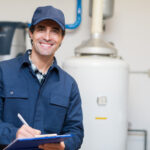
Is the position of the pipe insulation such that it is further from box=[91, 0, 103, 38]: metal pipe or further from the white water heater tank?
the white water heater tank

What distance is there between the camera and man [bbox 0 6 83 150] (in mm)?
1109

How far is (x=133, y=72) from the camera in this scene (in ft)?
8.05

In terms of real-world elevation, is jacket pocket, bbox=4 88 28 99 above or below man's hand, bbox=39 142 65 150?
above

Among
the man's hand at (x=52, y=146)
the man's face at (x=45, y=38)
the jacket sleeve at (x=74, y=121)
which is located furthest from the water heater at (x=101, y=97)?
the man's hand at (x=52, y=146)

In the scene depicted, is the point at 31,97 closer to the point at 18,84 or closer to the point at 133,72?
the point at 18,84

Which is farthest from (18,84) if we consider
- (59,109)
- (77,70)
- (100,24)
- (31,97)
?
(100,24)

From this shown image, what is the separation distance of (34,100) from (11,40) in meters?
1.21

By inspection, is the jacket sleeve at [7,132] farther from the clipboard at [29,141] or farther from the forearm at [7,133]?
the clipboard at [29,141]

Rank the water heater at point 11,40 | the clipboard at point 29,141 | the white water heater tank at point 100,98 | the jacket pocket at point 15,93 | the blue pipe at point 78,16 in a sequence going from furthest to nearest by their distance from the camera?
the blue pipe at point 78,16 → the water heater at point 11,40 → the white water heater tank at point 100,98 → the jacket pocket at point 15,93 → the clipboard at point 29,141

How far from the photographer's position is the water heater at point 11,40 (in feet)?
7.20

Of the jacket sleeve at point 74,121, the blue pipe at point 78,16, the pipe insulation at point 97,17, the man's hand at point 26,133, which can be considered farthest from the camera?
the blue pipe at point 78,16

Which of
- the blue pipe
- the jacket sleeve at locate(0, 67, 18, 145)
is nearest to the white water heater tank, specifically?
the blue pipe

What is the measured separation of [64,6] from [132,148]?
1.47 metres

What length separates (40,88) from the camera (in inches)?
44.8
